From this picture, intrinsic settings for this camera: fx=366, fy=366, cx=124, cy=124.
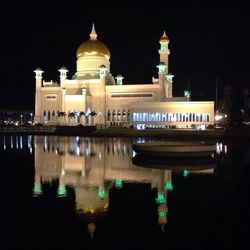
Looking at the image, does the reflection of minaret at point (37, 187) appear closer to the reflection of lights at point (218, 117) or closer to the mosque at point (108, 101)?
the mosque at point (108, 101)

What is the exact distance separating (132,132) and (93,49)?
18.1 m

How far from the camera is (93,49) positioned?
172ft

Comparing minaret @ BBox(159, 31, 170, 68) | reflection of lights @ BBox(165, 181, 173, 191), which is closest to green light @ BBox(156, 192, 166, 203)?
reflection of lights @ BBox(165, 181, 173, 191)

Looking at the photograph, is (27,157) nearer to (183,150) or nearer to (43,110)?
(183,150)

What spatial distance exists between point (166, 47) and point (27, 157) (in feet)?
121

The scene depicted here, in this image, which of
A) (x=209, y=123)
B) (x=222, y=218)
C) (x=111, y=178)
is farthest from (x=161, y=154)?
(x=209, y=123)

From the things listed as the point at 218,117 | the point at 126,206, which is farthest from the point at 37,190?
the point at 218,117

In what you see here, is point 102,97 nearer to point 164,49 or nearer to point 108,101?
point 108,101

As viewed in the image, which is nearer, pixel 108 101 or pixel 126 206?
pixel 126 206

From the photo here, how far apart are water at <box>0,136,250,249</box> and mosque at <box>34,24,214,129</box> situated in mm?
29087

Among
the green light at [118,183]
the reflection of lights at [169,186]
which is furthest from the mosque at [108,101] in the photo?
the reflection of lights at [169,186]

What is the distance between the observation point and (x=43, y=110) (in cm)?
5300

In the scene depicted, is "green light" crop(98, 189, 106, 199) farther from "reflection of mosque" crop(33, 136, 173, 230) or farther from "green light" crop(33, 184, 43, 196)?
"green light" crop(33, 184, 43, 196)

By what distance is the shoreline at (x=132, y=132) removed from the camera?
115 ft
